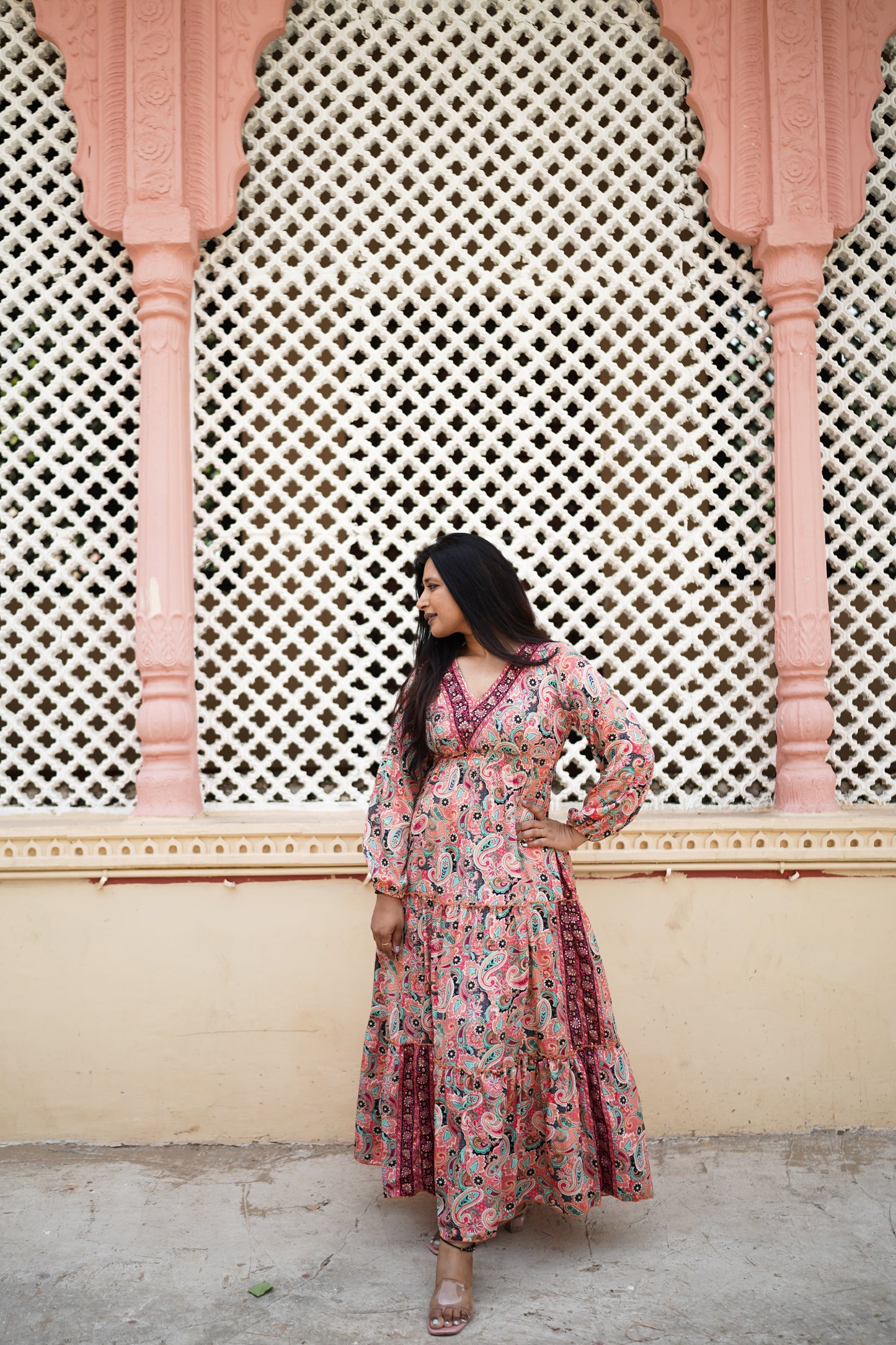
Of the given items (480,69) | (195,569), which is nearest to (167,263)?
(195,569)

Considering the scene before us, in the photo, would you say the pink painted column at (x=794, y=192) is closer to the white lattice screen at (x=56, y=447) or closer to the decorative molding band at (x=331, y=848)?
the decorative molding band at (x=331, y=848)

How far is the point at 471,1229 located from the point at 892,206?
365 cm

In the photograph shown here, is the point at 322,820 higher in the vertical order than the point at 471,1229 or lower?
higher

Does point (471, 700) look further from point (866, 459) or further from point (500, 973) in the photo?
point (866, 459)

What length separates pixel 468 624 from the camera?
265 cm

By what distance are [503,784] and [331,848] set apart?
104 cm

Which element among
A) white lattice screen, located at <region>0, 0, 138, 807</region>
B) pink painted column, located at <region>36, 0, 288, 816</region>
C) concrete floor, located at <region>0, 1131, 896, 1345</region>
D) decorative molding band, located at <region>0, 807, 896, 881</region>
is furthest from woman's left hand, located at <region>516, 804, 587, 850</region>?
white lattice screen, located at <region>0, 0, 138, 807</region>

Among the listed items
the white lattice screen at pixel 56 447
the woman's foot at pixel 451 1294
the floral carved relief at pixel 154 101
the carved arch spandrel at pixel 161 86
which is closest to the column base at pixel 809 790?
the woman's foot at pixel 451 1294

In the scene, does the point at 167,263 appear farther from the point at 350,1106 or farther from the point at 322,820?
the point at 350,1106

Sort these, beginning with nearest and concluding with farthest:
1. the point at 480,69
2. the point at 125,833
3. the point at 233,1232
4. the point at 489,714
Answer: the point at 489,714 → the point at 233,1232 → the point at 125,833 → the point at 480,69

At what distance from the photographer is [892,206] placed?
3.84 meters

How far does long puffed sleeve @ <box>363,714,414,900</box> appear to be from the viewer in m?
2.64

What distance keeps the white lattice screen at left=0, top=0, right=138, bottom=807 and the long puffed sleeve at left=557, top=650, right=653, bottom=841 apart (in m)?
1.74

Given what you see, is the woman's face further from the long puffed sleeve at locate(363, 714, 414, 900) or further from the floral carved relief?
the floral carved relief
